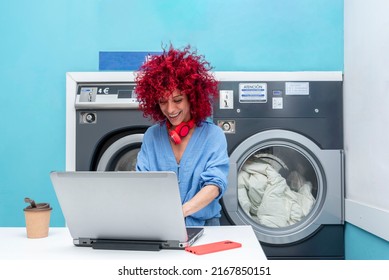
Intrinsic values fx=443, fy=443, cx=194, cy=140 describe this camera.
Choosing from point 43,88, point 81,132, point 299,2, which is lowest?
point 81,132

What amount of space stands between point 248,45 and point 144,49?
0.63 meters

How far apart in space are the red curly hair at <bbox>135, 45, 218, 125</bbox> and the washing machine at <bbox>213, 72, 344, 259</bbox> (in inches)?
23.8

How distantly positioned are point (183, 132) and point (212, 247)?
2.46 ft

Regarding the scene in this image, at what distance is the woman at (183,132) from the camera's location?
1824 millimetres

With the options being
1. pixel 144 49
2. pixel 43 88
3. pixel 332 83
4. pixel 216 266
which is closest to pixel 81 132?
pixel 43 88

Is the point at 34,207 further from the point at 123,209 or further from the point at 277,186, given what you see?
the point at 277,186

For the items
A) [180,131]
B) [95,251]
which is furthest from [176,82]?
[95,251]

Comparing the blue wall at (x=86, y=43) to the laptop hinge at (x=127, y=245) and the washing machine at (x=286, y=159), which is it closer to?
the washing machine at (x=286, y=159)

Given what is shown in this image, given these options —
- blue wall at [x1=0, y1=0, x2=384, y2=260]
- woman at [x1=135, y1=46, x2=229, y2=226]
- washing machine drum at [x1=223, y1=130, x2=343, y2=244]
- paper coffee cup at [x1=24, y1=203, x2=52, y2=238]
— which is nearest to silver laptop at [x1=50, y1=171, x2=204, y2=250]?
paper coffee cup at [x1=24, y1=203, x2=52, y2=238]

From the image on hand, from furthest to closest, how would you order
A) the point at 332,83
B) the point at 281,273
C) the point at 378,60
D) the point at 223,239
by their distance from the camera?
1. the point at 332,83
2. the point at 378,60
3. the point at 223,239
4. the point at 281,273

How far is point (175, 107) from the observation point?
6.14ft

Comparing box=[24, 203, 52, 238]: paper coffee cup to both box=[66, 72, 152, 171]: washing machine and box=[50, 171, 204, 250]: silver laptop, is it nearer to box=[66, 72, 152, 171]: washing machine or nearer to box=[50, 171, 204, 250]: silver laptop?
box=[50, 171, 204, 250]: silver laptop

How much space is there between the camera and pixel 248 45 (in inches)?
105

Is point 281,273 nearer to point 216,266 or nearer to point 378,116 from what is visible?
point 216,266
